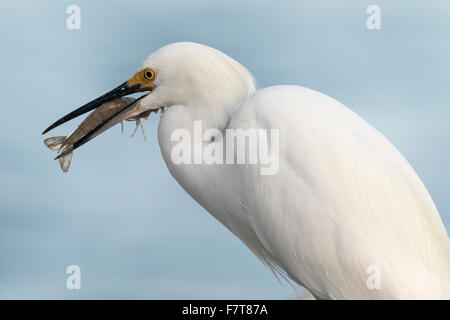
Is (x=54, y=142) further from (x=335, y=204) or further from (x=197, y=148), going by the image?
(x=335, y=204)

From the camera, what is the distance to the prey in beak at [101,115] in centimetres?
474

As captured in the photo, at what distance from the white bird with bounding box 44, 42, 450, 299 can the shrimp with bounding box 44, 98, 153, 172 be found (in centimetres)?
67

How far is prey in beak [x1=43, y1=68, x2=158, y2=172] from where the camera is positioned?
187 inches

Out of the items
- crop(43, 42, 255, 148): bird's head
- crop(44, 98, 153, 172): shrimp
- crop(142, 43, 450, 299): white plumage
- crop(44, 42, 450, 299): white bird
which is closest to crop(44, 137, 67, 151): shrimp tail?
crop(44, 98, 153, 172): shrimp

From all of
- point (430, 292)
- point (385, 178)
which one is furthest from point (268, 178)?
point (430, 292)

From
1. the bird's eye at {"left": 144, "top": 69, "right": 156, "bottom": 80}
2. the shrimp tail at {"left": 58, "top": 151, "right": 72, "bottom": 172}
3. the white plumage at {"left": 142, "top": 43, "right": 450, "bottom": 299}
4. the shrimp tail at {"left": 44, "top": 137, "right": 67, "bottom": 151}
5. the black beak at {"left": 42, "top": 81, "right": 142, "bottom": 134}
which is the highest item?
the bird's eye at {"left": 144, "top": 69, "right": 156, "bottom": 80}

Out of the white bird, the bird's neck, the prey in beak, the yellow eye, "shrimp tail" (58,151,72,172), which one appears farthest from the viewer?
"shrimp tail" (58,151,72,172)

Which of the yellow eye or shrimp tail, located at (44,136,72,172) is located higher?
the yellow eye

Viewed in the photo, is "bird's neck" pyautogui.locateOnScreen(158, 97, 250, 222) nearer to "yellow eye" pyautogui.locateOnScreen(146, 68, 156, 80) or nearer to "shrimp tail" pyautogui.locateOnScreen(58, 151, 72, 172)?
"yellow eye" pyautogui.locateOnScreen(146, 68, 156, 80)

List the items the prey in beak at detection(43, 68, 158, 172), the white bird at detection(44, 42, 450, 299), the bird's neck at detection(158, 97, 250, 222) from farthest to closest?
the prey in beak at detection(43, 68, 158, 172) → the bird's neck at detection(158, 97, 250, 222) → the white bird at detection(44, 42, 450, 299)

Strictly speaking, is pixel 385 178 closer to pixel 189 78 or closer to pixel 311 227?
pixel 311 227

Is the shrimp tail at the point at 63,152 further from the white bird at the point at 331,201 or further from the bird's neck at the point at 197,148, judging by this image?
the white bird at the point at 331,201

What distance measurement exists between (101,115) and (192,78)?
2.75 ft

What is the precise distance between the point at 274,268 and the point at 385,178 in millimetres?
1153
